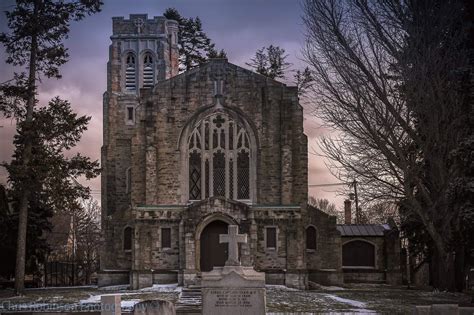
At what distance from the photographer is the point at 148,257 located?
118ft

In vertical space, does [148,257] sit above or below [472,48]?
below

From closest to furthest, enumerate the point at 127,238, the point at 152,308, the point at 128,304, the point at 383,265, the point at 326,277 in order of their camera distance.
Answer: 1. the point at 152,308
2. the point at 128,304
3. the point at 326,277
4. the point at 127,238
5. the point at 383,265

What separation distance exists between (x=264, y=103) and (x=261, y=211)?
5895 mm

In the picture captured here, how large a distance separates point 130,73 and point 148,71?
1169 millimetres

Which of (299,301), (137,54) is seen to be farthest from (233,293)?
(137,54)

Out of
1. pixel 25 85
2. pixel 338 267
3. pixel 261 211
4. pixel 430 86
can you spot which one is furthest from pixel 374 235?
pixel 25 85

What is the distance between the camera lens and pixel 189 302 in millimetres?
27688

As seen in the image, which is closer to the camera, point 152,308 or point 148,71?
point 152,308

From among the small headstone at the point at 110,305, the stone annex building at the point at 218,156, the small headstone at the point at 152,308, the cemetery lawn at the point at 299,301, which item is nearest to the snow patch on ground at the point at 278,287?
the cemetery lawn at the point at 299,301

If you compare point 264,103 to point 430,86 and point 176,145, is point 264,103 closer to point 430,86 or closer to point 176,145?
point 176,145

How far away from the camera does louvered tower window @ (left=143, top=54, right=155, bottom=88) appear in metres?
46.5

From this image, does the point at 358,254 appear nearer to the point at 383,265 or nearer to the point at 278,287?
the point at 383,265

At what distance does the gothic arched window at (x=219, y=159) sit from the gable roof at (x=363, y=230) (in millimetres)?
7557

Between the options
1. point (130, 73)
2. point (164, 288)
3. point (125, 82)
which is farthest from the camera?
point (130, 73)
